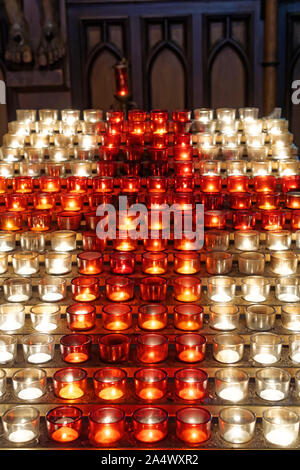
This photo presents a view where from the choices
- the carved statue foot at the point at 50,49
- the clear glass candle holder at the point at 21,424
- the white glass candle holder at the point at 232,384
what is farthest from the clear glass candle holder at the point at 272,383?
the carved statue foot at the point at 50,49

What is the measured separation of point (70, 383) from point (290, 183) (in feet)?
6.13

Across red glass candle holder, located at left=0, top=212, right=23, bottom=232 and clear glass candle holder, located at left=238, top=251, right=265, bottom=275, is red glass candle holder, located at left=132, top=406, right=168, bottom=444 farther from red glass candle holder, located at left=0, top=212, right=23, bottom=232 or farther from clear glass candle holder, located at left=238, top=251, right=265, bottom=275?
red glass candle holder, located at left=0, top=212, right=23, bottom=232

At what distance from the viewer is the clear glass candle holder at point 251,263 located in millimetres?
3186

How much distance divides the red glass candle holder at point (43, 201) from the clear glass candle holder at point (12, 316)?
91 centimetres

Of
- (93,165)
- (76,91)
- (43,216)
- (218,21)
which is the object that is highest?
(218,21)

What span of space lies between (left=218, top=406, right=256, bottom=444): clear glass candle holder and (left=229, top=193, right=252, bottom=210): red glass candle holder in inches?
56.4

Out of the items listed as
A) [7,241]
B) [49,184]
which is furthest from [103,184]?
[7,241]

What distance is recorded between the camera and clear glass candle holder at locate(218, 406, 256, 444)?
238 cm

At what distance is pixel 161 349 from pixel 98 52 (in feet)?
14.7

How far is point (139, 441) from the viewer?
93.9 inches

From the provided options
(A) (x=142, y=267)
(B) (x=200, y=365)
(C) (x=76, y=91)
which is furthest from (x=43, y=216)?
(C) (x=76, y=91)

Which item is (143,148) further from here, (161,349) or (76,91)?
(76,91)

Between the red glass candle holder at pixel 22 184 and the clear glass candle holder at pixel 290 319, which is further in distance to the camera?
the red glass candle holder at pixel 22 184

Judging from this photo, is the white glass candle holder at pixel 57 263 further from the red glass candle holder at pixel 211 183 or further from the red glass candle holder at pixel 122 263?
the red glass candle holder at pixel 211 183
